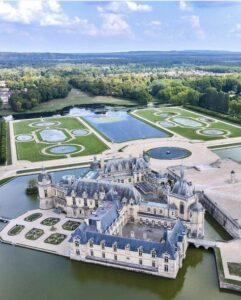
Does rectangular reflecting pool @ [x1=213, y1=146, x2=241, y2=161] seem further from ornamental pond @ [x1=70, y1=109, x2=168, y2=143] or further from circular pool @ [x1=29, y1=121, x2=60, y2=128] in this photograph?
circular pool @ [x1=29, y1=121, x2=60, y2=128]

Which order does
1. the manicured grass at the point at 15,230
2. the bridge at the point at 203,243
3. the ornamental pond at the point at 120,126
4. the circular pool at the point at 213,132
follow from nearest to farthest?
the bridge at the point at 203,243, the manicured grass at the point at 15,230, the circular pool at the point at 213,132, the ornamental pond at the point at 120,126

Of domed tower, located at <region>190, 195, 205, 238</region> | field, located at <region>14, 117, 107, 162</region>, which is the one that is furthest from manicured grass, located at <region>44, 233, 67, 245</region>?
field, located at <region>14, 117, 107, 162</region>

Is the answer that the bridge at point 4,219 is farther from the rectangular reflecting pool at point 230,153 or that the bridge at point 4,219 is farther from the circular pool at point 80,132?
the circular pool at point 80,132

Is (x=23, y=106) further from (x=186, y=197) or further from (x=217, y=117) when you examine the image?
(x=186, y=197)

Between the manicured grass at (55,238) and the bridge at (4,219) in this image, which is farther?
the bridge at (4,219)

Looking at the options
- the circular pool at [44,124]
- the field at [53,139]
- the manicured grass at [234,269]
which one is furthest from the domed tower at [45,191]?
the circular pool at [44,124]

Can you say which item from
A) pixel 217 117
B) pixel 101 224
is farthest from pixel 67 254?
pixel 217 117

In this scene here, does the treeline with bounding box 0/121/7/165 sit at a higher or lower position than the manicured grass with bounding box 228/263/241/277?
lower
